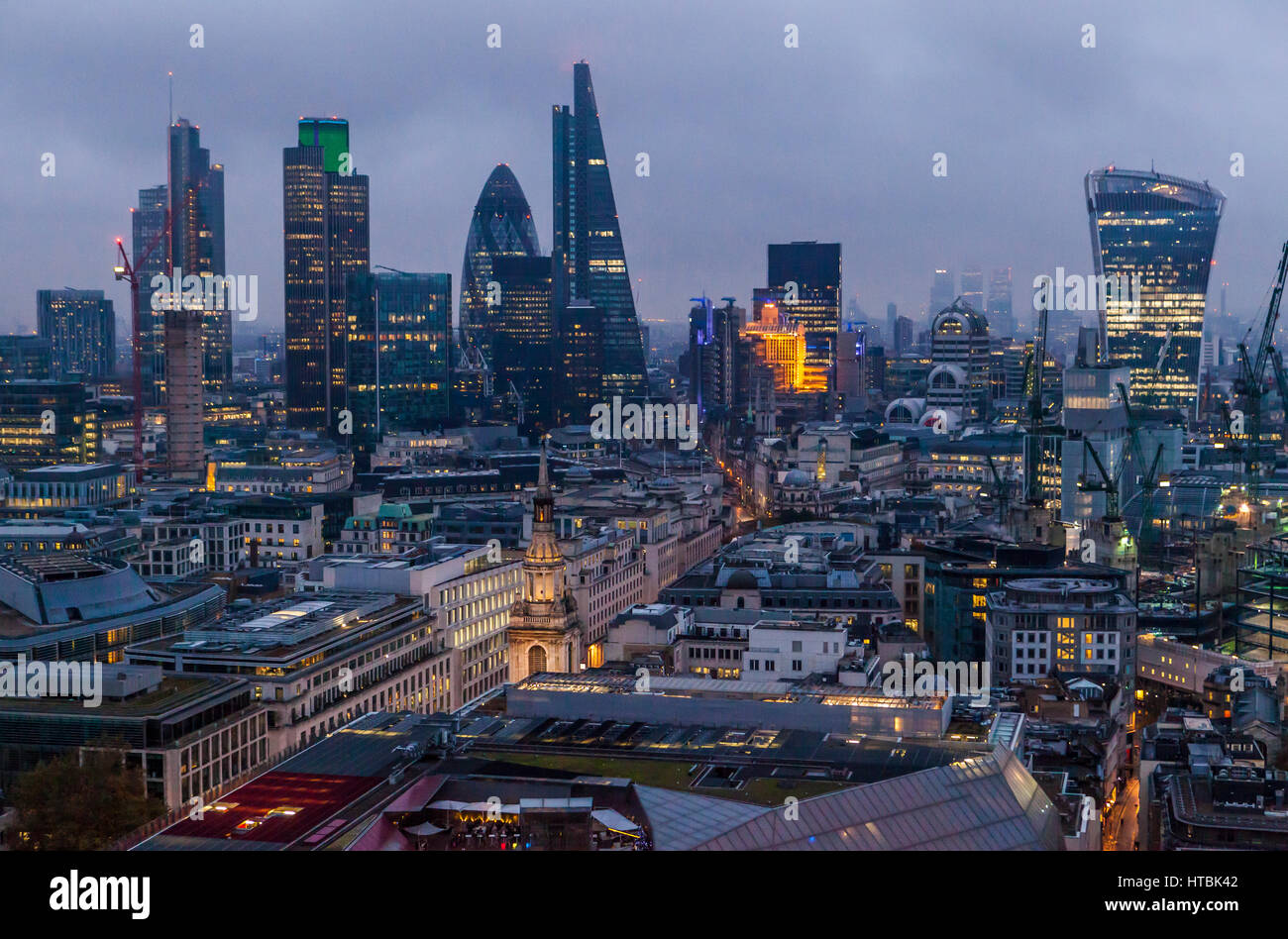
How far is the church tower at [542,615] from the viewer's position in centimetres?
4038

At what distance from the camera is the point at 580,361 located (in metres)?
127

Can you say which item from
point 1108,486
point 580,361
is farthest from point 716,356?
point 1108,486

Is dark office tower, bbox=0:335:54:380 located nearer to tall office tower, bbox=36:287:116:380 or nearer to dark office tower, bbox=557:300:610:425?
tall office tower, bbox=36:287:116:380

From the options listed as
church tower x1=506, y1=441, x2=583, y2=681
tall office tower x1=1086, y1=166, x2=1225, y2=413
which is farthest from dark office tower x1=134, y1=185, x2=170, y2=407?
church tower x1=506, y1=441, x2=583, y2=681

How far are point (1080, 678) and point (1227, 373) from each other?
371ft
